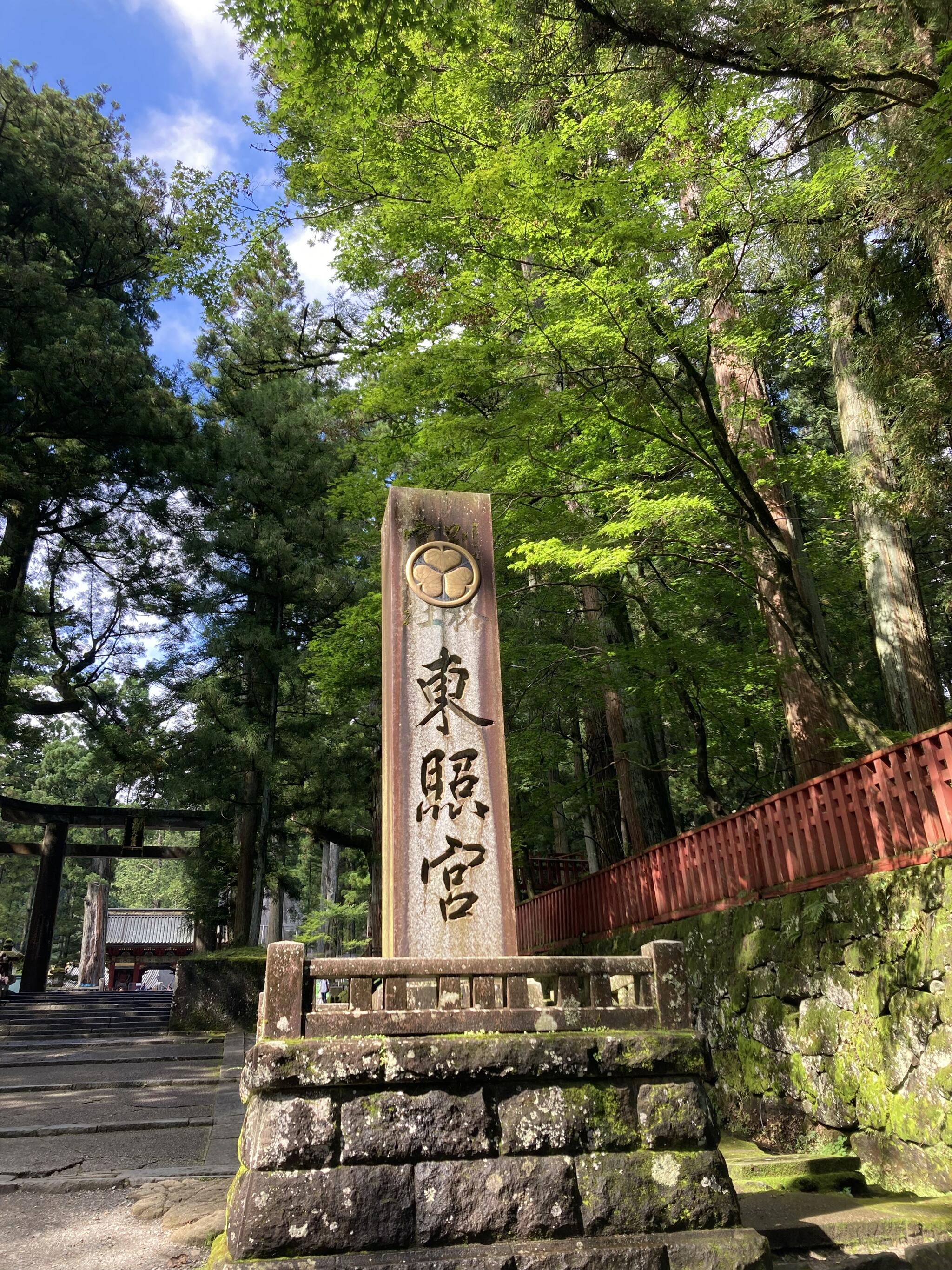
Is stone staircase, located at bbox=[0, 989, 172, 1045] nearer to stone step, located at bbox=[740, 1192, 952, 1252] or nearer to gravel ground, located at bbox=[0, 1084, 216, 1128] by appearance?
gravel ground, located at bbox=[0, 1084, 216, 1128]

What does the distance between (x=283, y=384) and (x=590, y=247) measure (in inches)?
459

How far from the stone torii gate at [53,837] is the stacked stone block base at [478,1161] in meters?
18.5

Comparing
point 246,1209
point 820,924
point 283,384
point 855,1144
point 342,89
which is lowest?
point 855,1144

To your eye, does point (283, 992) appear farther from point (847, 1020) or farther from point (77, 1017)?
point (77, 1017)

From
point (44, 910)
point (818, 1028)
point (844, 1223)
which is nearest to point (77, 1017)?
point (44, 910)

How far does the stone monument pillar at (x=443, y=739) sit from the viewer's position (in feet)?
14.7

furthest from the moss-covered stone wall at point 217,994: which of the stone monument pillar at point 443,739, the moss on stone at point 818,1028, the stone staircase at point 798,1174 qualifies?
Answer: the stone monument pillar at point 443,739

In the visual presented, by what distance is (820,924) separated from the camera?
603 cm

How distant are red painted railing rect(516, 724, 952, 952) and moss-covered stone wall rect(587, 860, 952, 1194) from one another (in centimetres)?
16

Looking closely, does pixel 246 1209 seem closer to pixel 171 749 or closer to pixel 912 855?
pixel 912 855

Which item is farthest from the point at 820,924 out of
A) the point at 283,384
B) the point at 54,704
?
the point at 54,704

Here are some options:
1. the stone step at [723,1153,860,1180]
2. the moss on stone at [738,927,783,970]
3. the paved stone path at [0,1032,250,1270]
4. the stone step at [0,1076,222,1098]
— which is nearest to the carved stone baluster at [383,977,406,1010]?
the paved stone path at [0,1032,250,1270]

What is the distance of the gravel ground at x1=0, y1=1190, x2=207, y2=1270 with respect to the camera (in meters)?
3.77

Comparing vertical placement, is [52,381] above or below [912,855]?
above
